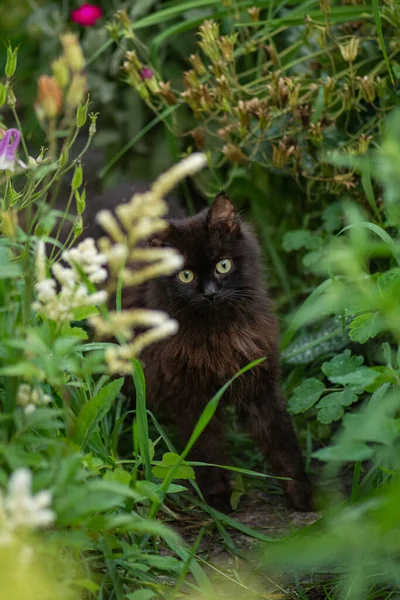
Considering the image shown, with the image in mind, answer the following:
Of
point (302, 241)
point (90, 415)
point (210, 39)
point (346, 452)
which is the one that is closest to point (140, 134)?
point (210, 39)

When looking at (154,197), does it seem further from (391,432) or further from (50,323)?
(391,432)

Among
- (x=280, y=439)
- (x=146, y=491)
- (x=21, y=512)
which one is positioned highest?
(x=21, y=512)

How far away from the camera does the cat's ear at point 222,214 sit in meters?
2.10

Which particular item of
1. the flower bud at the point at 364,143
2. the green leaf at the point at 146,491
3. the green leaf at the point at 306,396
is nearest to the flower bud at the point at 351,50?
the flower bud at the point at 364,143

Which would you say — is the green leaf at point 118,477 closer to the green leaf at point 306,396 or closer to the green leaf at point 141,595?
the green leaf at point 141,595

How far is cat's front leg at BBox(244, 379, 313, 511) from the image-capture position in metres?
2.20

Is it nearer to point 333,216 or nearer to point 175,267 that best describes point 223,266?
point 175,267

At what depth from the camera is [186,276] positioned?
82.4 inches

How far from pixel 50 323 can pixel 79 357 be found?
28cm

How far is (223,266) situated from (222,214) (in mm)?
144

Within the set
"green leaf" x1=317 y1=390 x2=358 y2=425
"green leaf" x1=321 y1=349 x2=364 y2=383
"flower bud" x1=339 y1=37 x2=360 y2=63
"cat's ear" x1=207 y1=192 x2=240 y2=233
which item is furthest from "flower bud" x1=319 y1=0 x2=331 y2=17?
"green leaf" x1=317 y1=390 x2=358 y2=425

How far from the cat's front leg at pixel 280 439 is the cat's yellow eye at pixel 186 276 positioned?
37 centimetres

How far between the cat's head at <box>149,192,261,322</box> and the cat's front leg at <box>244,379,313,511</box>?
0.87ft

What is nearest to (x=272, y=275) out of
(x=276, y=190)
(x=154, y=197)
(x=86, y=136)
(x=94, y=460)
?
(x=276, y=190)
